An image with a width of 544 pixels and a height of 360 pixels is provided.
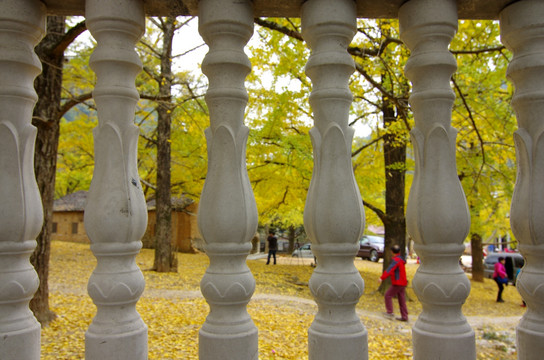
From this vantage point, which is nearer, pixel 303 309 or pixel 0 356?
pixel 0 356

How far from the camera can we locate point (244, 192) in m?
1.48

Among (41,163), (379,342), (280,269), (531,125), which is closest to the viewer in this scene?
(531,125)

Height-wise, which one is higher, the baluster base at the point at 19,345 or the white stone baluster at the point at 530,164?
the white stone baluster at the point at 530,164

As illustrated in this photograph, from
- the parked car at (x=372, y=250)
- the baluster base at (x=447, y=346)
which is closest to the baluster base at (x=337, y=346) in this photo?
the baluster base at (x=447, y=346)

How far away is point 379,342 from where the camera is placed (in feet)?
20.9

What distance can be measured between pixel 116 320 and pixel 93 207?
1.39 feet

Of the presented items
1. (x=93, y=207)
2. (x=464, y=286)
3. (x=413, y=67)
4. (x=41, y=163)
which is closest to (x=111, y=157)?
(x=93, y=207)

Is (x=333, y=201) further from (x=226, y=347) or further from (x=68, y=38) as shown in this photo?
(x=68, y=38)

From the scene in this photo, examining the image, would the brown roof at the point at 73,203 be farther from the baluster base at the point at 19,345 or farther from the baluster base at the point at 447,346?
the baluster base at the point at 447,346

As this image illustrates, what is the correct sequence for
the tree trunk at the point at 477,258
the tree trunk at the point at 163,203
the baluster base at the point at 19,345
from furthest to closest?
the tree trunk at the point at 477,258, the tree trunk at the point at 163,203, the baluster base at the point at 19,345

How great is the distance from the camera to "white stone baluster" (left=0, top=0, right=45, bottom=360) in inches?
55.7

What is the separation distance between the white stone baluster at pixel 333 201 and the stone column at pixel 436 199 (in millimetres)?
236

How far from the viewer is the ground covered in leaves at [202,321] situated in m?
5.27

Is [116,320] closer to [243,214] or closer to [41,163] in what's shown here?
[243,214]
